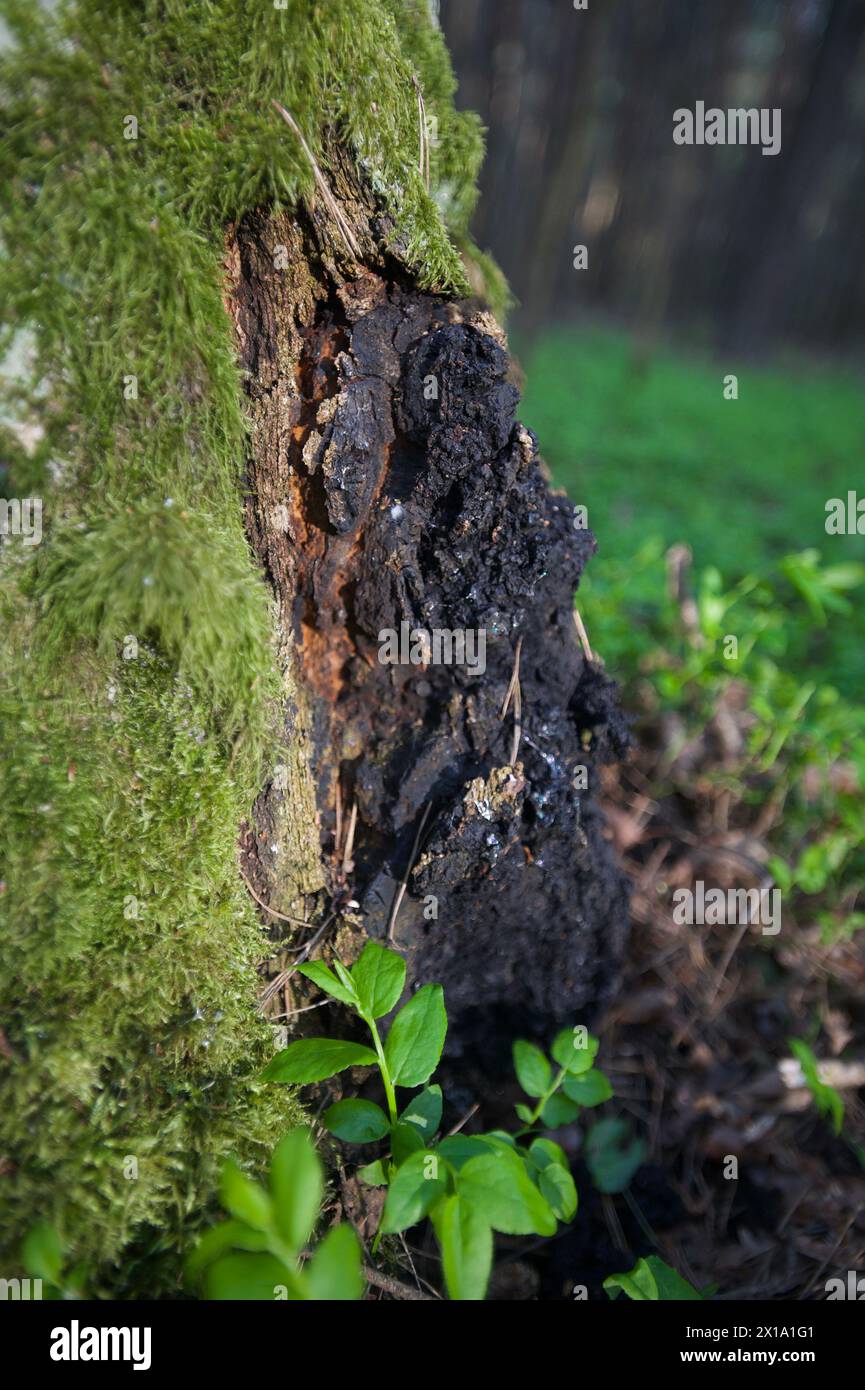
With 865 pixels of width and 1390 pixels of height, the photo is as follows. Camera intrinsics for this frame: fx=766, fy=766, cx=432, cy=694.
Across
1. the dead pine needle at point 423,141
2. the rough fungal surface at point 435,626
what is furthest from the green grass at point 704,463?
the dead pine needle at point 423,141

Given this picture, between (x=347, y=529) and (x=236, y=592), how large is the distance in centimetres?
28

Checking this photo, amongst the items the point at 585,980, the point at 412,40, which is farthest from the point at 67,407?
the point at 585,980

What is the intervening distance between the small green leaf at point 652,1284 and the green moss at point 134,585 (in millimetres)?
678

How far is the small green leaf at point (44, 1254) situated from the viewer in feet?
3.36

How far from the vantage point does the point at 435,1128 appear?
1.39 m

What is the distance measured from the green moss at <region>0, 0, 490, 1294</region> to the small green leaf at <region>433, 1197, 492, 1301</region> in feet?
1.40

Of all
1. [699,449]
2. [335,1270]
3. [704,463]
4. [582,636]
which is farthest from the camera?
[699,449]

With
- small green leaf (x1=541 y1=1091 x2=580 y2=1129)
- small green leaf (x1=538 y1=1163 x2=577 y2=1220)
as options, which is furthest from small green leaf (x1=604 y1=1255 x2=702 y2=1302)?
small green leaf (x1=541 y1=1091 x2=580 y2=1129)

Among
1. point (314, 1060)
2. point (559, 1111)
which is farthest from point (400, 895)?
point (559, 1111)

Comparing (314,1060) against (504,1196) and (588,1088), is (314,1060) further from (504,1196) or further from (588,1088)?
(588,1088)

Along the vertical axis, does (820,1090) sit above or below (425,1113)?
below

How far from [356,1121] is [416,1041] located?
0.18 meters

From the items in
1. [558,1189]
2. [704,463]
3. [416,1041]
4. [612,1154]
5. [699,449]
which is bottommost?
[612,1154]

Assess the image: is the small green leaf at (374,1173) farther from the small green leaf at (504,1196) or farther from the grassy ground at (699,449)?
the grassy ground at (699,449)
